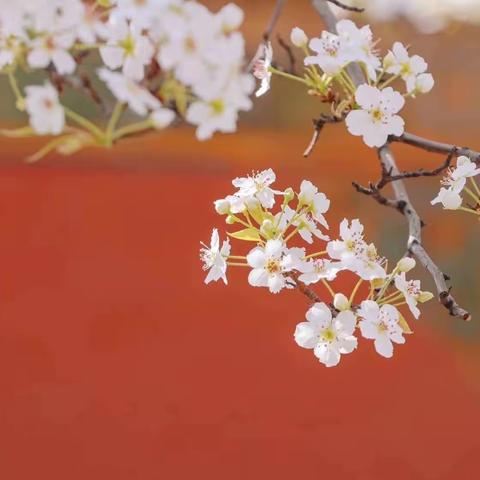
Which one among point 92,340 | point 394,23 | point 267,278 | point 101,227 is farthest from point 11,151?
point 267,278

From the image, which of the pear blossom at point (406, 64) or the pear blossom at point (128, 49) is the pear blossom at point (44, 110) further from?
the pear blossom at point (406, 64)

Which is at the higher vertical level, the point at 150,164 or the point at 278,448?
the point at 150,164

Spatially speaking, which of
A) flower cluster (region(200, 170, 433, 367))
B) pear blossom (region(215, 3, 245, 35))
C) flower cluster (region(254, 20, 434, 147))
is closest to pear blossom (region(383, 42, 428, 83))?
flower cluster (region(254, 20, 434, 147))

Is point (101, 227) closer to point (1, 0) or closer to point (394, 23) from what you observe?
point (394, 23)

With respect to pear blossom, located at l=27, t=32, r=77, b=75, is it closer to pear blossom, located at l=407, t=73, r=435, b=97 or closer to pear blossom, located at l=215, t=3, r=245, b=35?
pear blossom, located at l=215, t=3, r=245, b=35

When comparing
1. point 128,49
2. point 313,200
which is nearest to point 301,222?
point 313,200

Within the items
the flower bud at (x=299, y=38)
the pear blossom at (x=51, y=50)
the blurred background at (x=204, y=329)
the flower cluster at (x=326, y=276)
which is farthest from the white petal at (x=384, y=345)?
the blurred background at (x=204, y=329)

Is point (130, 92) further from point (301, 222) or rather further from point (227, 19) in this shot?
point (301, 222)
